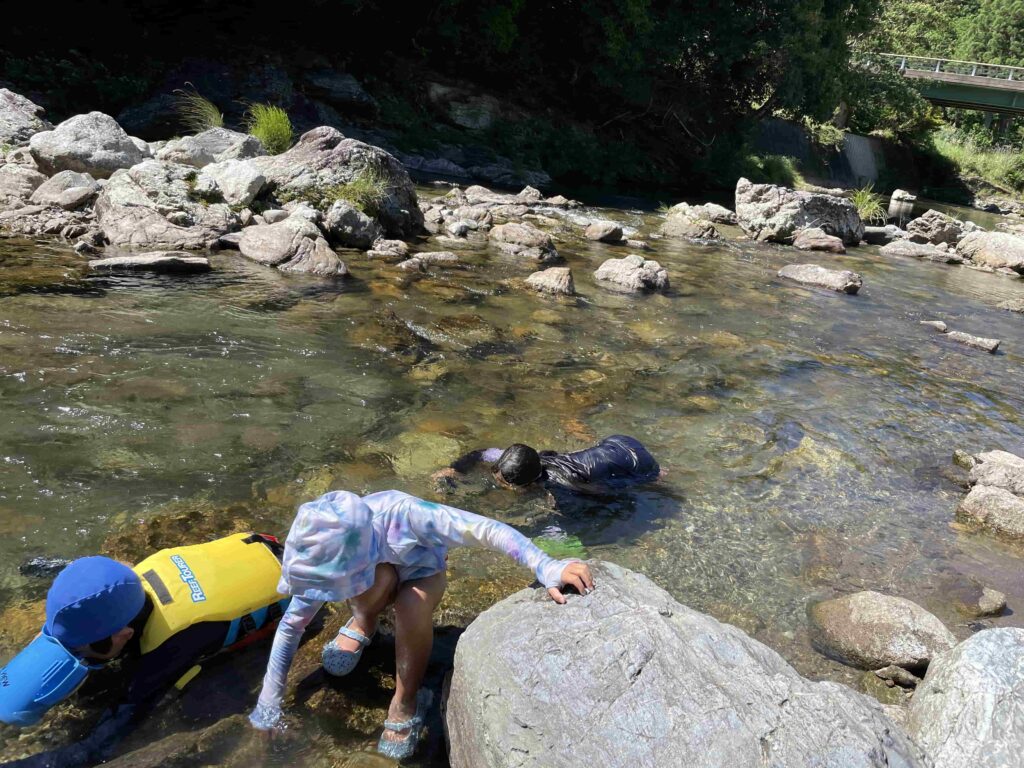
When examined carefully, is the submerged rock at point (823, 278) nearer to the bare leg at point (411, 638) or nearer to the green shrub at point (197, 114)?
the green shrub at point (197, 114)

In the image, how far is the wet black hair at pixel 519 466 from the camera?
182 inches

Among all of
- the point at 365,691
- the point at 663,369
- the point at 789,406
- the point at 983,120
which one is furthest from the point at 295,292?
the point at 983,120

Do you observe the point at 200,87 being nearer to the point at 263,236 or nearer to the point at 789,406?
the point at 263,236

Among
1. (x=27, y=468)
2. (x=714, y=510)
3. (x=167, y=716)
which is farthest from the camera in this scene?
→ (x=714, y=510)

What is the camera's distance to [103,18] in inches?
763

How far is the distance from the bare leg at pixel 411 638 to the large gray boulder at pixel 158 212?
750cm

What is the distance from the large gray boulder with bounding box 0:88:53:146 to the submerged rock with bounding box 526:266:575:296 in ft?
26.2

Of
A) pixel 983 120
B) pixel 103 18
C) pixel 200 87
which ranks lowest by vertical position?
pixel 983 120

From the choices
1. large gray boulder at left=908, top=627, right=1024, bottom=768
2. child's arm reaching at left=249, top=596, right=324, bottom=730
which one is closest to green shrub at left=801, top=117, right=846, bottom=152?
large gray boulder at left=908, top=627, right=1024, bottom=768

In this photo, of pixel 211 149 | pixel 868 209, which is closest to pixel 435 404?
pixel 211 149

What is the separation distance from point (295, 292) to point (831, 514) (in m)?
5.89

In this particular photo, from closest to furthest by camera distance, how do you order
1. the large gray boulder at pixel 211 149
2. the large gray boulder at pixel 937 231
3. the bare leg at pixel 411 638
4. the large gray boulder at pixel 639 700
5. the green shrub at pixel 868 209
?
the large gray boulder at pixel 639 700, the bare leg at pixel 411 638, the large gray boulder at pixel 211 149, the large gray boulder at pixel 937 231, the green shrub at pixel 868 209

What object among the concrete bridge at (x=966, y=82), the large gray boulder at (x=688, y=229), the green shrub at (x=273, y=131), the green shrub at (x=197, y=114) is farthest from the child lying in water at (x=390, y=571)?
the concrete bridge at (x=966, y=82)

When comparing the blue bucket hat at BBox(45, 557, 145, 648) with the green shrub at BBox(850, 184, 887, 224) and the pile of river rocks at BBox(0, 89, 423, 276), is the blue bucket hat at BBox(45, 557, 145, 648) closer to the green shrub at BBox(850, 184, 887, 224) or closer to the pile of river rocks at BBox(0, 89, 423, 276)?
the pile of river rocks at BBox(0, 89, 423, 276)
